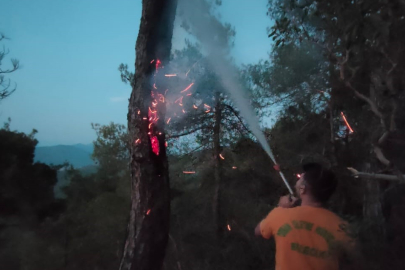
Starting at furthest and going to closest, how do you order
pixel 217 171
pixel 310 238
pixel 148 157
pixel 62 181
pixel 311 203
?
pixel 62 181 → pixel 217 171 → pixel 148 157 → pixel 311 203 → pixel 310 238

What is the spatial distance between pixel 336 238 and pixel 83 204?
11.2 m

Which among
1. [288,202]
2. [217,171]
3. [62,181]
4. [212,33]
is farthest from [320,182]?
[62,181]

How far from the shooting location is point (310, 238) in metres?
2.51

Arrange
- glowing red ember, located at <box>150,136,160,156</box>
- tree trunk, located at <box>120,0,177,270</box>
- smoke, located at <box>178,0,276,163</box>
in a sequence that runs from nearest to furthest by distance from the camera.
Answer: tree trunk, located at <box>120,0,177,270</box>, glowing red ember, located at <box>150,136,160,156</box>, smoke, located at <box>178,0,276,163</box>

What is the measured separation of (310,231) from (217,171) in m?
7.93

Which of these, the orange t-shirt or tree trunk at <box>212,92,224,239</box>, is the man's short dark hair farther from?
tree trunk at <box>212,92,224,239</box>

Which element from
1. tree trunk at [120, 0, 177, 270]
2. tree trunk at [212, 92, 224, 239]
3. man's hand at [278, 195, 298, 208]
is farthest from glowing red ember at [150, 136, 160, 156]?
tree trunk at [212, 92, 224, 239]

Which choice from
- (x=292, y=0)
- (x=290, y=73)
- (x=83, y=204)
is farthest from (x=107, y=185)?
(x=292, y=0)

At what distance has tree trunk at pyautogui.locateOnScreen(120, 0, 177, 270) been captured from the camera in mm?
4934

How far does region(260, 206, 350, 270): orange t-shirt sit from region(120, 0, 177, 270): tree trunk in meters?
2.66

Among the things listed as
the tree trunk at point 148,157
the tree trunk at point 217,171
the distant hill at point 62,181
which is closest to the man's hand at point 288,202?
the tree trunk at point 148,157

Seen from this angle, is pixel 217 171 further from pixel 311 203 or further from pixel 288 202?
pixel 311 203

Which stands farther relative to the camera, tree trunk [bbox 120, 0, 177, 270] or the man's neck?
tree trunk [bbox 120, 0, 177, 270]

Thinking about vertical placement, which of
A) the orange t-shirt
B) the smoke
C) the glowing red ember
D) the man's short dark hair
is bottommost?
the orange t-shirt
